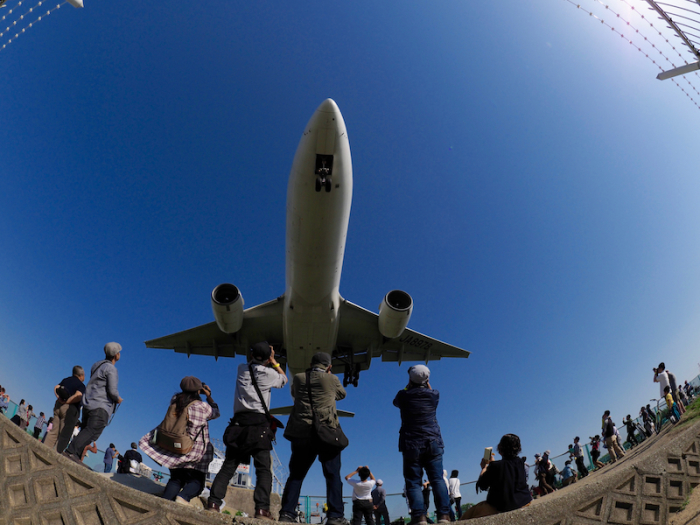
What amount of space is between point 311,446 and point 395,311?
34.6 ft

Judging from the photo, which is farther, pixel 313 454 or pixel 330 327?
pixel 330 327

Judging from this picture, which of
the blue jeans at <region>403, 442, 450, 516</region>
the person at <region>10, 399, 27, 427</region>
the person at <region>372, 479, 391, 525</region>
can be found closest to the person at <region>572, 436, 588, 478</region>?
the person at <region>372, 479, 391, 525</region>

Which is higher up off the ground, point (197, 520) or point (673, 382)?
point (673, 382)

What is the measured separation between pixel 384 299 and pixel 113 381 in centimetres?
1058

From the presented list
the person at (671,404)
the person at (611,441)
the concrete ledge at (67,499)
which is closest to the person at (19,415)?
the concrete ledge at (67,499)

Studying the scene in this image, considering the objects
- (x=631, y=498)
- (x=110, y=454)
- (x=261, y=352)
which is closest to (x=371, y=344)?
(x=110, y=454)

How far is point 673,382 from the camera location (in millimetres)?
12398

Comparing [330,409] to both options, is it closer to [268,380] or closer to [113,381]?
[268,380]

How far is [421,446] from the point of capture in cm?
464

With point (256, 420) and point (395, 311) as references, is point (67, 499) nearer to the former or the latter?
point (256, 420)

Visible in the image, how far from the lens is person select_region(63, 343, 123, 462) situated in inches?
214

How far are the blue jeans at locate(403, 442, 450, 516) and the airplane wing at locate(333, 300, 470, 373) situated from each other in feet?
39.4

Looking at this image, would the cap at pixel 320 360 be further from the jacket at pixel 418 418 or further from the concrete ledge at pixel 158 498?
the concrete ledge at pixel 158 498

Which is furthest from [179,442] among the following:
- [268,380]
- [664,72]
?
[664,72]
